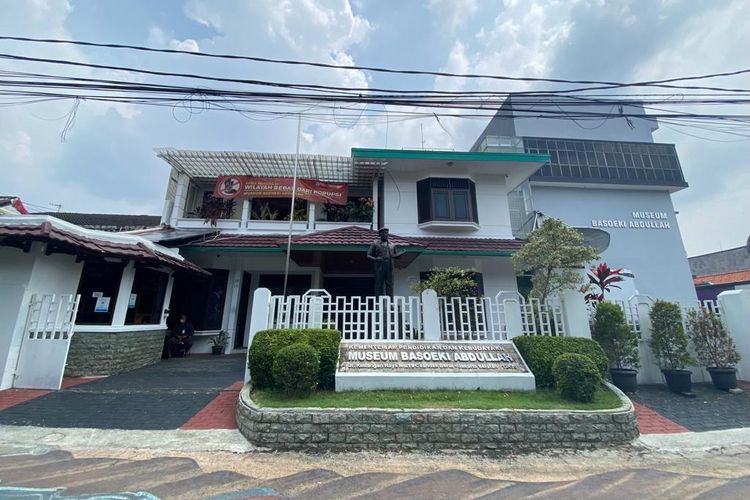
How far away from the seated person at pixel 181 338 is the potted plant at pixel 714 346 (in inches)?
517

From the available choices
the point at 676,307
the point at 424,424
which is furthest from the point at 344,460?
the point at 676,307

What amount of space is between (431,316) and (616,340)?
154 inches

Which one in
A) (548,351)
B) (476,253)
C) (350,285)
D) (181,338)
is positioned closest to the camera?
(548,351)

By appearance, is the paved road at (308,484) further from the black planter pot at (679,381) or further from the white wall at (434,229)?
the white wall at (434,229)

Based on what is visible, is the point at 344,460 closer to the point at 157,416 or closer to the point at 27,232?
the point at 157,416

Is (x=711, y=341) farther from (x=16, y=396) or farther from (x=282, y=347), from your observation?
(x=16, y=396)

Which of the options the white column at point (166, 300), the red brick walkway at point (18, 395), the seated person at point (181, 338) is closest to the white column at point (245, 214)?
the white column at point (166, 300)

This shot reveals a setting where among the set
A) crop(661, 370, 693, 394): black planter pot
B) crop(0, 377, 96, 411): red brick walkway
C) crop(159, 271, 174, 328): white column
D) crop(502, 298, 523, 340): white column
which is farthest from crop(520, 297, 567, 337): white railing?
crop(159, 271, 174, 328): white column

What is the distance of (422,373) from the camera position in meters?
5.06

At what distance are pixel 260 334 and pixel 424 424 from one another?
2989 millimetres

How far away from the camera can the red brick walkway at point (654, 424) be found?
470cm

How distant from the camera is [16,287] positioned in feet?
20.4

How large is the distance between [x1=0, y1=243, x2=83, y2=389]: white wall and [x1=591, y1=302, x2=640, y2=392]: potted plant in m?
11.6

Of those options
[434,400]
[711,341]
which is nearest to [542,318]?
[434,400]
